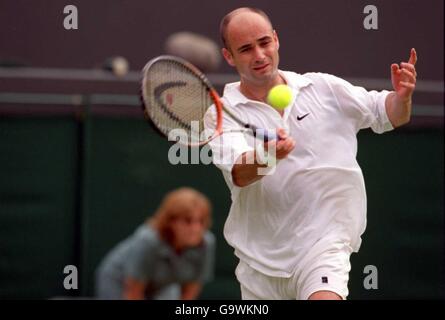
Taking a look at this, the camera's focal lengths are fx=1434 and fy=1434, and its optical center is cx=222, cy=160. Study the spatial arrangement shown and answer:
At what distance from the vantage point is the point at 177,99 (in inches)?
227

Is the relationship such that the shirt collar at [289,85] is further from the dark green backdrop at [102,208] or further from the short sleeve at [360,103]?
the dark green backdrop at [102,208]

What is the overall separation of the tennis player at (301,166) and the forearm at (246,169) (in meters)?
0.04

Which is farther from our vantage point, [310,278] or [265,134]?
[310,278]

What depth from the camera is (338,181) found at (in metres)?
5.71

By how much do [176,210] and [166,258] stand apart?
0.30 meters

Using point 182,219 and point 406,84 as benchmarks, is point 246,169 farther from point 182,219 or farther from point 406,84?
point 182,219

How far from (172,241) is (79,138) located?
34.1 inches

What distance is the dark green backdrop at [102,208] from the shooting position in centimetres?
834

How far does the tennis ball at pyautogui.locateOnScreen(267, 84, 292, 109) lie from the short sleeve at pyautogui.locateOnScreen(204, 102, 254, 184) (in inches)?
7.5

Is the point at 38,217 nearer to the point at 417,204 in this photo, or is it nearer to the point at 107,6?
the point at 107,6

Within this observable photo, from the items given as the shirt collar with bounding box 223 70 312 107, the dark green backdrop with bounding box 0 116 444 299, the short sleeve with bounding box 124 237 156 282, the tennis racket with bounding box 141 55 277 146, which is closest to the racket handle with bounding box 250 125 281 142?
the tennis racket with bounding box 141 55 277 146

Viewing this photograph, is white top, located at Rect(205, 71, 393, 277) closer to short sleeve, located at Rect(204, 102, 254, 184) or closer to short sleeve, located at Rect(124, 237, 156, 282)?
short sleeve, located at Rect(204, 102, 254, 184)

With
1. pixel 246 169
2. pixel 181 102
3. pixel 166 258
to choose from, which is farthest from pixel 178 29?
pixel 246 169

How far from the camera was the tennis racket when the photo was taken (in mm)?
5605
